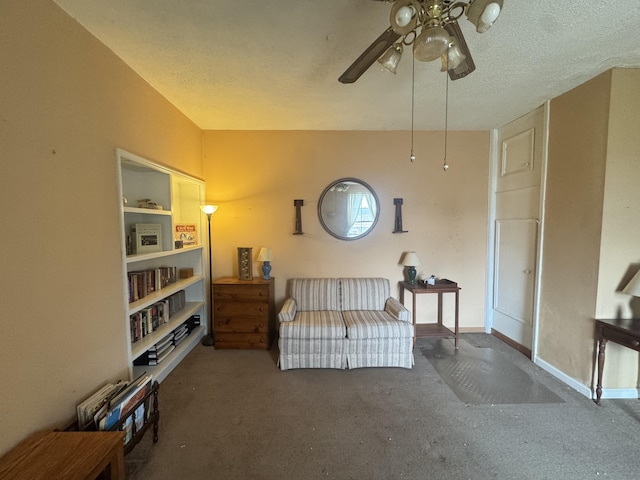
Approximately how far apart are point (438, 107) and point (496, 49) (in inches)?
35.1

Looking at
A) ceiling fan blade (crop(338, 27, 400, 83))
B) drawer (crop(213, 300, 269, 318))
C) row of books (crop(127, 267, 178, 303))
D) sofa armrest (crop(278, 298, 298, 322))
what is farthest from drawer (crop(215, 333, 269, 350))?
ceiling fan blade (crop(338, 27, 400, 83))

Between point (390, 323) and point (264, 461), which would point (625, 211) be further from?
point (264, 461)

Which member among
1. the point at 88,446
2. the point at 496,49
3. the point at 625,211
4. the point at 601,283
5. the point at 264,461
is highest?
the point at 496,49

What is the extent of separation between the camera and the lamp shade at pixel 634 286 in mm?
1789

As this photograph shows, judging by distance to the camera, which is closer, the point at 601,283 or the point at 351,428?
the point at 351,428

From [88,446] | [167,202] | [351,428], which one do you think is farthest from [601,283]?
[167,202]

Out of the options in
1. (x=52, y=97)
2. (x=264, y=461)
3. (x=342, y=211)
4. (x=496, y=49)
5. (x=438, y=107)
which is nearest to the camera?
(x=52, y=97)

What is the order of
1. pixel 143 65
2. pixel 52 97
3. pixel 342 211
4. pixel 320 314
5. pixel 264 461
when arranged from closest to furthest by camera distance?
pixel 52 97
pixel 264 461
pixel 143 65
pixel 320 314
pixel 342 211

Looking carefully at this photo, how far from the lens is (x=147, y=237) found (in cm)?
220

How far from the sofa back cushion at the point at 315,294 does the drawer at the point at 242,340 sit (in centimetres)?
52

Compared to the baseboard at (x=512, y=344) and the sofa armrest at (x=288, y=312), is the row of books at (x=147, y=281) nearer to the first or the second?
the sofa armrest at (x=288, y=312)

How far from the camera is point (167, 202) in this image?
2.38m

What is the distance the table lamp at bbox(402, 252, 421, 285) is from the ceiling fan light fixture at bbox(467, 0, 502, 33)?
2305 mm

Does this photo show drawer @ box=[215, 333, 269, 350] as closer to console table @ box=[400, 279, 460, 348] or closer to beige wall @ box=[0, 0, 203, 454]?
beige wall @ box=[0, 0, 203, 454]
